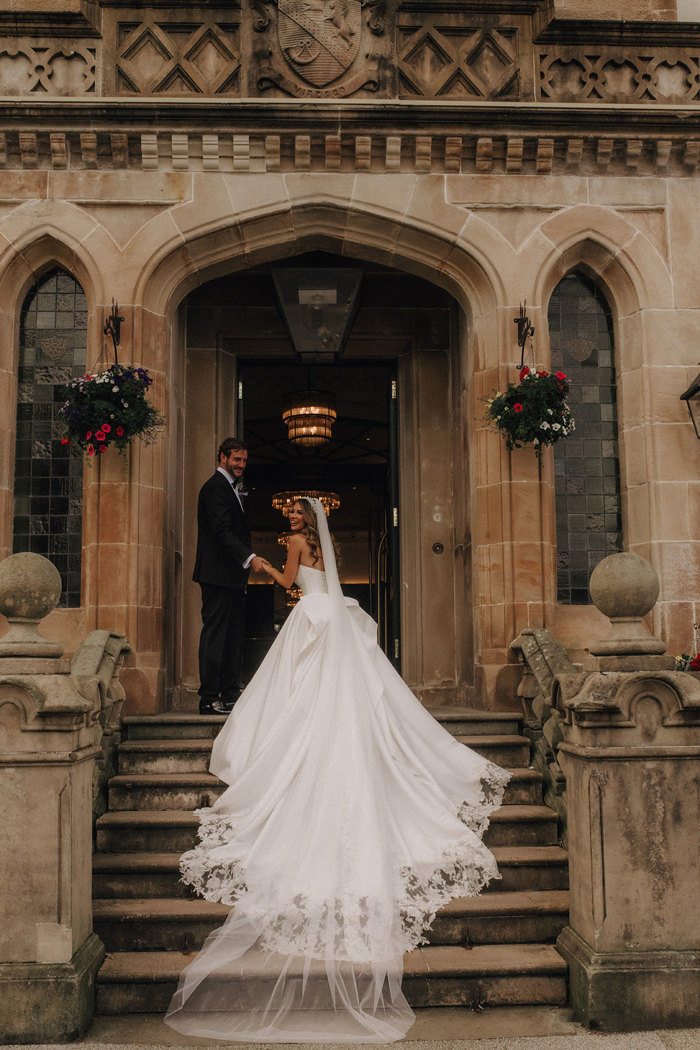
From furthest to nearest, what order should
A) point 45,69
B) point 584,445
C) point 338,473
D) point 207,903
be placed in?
point 338,473, point 584,445, point 45,69, point 207,903

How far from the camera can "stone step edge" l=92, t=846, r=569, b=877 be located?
5340mm

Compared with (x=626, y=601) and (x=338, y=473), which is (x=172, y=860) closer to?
(x=626, y=601)

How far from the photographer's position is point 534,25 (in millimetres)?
8219

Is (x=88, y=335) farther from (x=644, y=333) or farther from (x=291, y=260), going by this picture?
(x=644, y=333)

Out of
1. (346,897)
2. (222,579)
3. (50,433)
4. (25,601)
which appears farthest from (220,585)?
(346,897)

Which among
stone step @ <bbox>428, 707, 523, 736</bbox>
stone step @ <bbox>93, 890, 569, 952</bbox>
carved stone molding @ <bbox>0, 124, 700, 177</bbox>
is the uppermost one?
carved stone molding @ <bbox>0, 124, 700, 177</bbox>

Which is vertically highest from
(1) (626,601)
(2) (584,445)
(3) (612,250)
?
(3) (612,250)

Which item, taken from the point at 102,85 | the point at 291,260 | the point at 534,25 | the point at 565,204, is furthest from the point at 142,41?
the point at 565,204

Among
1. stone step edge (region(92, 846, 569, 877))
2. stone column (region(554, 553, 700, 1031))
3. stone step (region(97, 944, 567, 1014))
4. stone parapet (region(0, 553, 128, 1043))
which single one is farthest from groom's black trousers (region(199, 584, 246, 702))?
stone column (region(554, 553, 700, 1031))

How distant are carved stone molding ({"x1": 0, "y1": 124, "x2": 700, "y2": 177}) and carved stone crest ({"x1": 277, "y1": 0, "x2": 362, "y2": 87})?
58cm

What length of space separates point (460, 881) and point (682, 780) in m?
1.33

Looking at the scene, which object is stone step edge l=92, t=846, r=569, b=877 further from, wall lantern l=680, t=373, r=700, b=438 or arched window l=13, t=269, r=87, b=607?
wall lantern l=680, t=373, r=700, b=438

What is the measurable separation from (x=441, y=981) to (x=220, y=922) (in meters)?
1.21

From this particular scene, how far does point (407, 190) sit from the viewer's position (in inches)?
321
